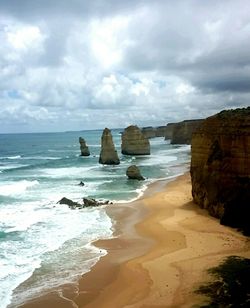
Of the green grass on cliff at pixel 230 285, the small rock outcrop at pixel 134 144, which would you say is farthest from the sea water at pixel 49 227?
the small rock outcrop at pixel 134 144

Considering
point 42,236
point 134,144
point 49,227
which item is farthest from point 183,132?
point 42,236

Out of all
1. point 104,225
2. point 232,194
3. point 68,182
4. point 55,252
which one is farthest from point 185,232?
point 68,182

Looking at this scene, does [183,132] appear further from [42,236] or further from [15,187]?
[42,236]

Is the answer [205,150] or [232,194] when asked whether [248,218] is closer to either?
[232,194]

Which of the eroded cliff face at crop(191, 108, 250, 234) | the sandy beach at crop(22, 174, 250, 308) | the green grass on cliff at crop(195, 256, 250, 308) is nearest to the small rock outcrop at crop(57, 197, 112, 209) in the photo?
the sandy beach at crop(22, 174, 250, 308)

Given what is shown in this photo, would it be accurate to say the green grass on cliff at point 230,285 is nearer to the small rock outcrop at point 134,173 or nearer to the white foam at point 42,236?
the white foam at point 42,236
